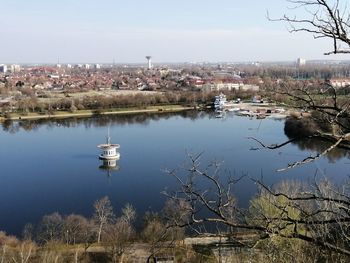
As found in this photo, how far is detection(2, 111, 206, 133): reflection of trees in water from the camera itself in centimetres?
1241

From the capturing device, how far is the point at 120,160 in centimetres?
806

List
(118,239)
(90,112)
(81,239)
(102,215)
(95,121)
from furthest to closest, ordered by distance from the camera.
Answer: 1. (90,112)
2. (95,121)
3. (102,215)
4. (81,239)
5. (118,239)

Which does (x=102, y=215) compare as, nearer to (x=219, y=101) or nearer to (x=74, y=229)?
(x=74, y=229)

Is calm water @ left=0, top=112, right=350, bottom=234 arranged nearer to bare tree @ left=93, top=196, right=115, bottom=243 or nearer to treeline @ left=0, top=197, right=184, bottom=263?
bare tree @ left=93, top=196, right=115, bottom=243

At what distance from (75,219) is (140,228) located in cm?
65

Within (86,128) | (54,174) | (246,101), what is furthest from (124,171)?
(246,101)

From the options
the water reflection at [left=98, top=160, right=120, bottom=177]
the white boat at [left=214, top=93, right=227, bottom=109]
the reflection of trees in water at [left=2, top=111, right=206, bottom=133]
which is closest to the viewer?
the water reflection at [left=98, top=160, right=120, bottom=177]

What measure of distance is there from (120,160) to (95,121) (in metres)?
5.40

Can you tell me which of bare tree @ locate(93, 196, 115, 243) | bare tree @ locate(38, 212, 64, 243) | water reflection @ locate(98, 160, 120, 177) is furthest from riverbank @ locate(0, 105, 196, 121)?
bare tree @ locate(38, 212, 64, 243)

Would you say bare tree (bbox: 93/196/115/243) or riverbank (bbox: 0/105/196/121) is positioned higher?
riverbank (bbox: 0/105/196/121)

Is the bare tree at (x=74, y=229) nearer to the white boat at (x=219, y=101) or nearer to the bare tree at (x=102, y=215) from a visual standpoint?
the bare tree at (x=102, y=215)

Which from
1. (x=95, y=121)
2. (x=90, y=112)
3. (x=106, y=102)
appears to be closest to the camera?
(x=95, y=121)

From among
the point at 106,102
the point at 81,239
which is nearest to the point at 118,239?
the point at 81,239

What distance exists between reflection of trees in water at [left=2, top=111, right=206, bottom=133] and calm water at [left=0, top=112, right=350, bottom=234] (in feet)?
0.10
